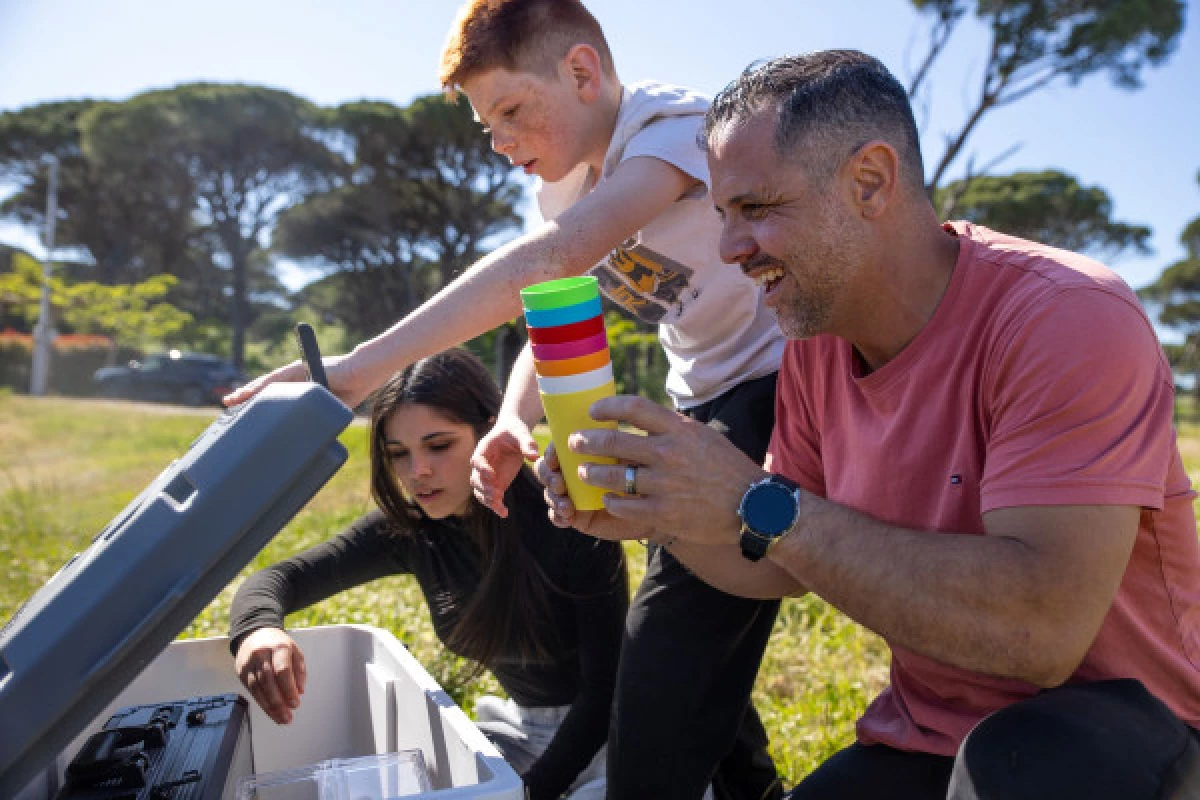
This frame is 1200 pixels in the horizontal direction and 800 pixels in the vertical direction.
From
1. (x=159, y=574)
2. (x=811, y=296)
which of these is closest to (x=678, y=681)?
(x=811, y=296)

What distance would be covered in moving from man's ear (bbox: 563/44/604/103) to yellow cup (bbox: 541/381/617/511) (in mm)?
894

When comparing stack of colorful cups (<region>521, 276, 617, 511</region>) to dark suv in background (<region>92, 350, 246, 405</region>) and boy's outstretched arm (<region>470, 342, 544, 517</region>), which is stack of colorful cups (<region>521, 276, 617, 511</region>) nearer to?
boy's outstretched arm (<region>470, 342, 544, 517</region>)

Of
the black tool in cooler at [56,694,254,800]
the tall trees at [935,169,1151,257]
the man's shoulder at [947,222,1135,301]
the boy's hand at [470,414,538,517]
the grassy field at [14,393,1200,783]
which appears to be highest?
the man's shoulder at [947,222,1135,301]

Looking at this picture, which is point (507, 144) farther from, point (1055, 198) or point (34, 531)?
point (1055, 198)

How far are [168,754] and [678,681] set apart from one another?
87 centimetres

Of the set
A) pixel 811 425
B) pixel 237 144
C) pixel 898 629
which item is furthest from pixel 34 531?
pixel 237 144

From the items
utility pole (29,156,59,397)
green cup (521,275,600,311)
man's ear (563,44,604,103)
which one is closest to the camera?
green cup (521,275,600,311)

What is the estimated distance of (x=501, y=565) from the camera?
2225 millimetres

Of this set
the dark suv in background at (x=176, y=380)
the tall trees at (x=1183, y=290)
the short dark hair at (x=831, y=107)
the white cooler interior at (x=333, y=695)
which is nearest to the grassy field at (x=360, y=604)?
the white cooler interior at (x=333, y=695)

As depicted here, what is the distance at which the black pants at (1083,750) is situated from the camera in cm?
113

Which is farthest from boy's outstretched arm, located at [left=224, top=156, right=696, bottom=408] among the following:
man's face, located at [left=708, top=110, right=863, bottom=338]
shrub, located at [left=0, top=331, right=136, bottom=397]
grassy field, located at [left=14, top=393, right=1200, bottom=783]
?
shrub, located at [left=0, top=331, right=136, bottom=397]

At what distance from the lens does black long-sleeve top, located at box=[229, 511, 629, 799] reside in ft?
6.73

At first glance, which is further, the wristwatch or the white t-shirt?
the white t-shirt

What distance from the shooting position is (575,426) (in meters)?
1.33
